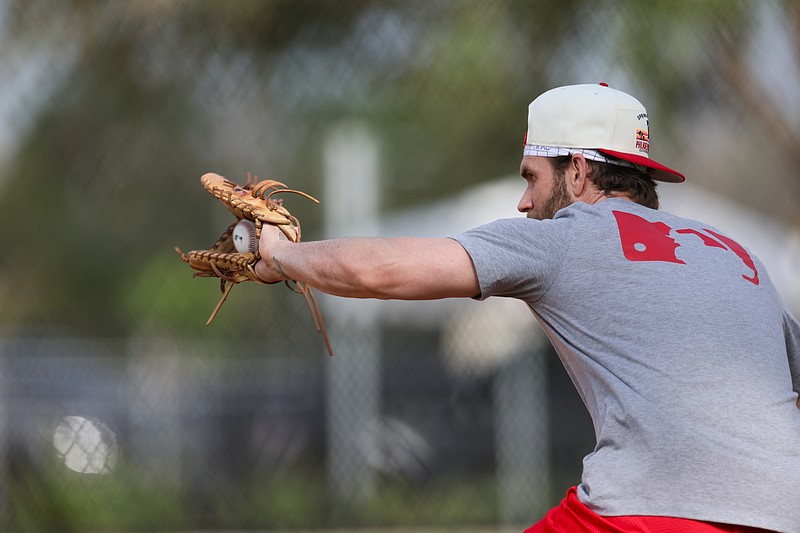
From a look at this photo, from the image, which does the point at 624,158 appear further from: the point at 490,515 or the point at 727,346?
the point at 490,515

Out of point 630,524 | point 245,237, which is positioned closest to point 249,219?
point 245,237

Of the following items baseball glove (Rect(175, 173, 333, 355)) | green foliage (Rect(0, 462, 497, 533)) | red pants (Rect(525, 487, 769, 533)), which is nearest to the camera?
red pants (Rect(525, 487, 769, 533))

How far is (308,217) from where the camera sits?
6062 millimetres

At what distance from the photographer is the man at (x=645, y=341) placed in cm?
189

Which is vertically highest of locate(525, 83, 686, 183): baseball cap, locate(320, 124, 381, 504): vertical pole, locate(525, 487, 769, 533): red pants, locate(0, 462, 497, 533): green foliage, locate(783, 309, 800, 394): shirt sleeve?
locate(525, 83, 686, 183): baseball cap

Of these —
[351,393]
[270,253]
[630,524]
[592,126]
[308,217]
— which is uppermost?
[592,126]

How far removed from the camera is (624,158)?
7.27 ft

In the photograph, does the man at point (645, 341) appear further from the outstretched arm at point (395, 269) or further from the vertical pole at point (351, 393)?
the vertical pole at point (351, 393)

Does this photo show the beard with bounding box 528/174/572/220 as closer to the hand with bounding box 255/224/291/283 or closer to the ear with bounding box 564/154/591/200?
the ear with bounding box 564/154/591/200

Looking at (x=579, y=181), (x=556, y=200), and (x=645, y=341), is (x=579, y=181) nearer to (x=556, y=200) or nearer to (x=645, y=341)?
(x=556, y=200)

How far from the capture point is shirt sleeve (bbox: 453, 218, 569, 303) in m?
1.90

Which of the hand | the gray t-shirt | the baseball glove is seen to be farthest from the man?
the baseball glove

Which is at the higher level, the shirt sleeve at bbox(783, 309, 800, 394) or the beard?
the beard

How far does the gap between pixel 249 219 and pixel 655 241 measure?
87cm
